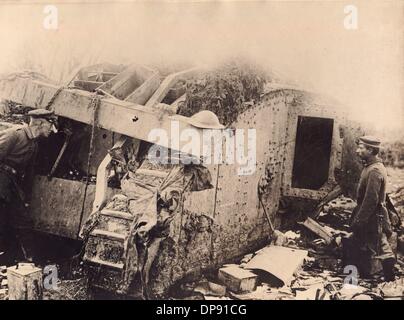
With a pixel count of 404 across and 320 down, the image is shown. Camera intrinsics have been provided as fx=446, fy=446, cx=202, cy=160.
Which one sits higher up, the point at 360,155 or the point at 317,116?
the point at 317,116

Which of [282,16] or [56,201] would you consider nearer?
[282,16]

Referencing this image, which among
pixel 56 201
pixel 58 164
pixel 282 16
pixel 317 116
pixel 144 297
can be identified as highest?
pixel 282 16

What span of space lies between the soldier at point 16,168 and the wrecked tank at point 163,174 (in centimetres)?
9

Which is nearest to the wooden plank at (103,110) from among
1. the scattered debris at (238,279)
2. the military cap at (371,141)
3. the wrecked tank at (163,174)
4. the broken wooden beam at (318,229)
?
the wrecked tank at (163,174)

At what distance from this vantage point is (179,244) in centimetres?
362

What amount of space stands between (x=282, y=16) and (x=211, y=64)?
0.70 m

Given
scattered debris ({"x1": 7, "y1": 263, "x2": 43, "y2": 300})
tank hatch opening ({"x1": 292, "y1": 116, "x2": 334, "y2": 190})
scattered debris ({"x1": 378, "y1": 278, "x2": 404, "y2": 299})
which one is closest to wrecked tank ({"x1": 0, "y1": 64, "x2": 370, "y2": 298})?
tank hatch opening ({"x1": 292, "y1": 116, "x2": 334, "y2": 190})

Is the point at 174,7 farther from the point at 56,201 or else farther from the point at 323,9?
the point at 56,201

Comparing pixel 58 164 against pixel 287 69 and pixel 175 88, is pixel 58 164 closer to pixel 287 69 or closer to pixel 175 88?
pixel 175 88

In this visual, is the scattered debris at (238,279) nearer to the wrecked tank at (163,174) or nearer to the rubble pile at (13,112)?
the wrecked tank at (163,174)

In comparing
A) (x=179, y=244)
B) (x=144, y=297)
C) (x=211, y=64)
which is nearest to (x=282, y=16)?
(x=211, y=64)

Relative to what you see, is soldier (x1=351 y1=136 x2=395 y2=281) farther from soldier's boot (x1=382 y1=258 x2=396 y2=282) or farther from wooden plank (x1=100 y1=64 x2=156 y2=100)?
wooden plank (x1=100 y1=64 x2=156 y2=100)

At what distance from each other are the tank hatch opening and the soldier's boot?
0.82 m

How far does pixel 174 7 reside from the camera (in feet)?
12.3
